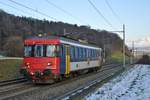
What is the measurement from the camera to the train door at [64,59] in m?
22.0

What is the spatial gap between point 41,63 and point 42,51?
0.88 m

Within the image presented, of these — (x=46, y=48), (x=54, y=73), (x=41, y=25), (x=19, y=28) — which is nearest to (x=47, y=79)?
(x=54, y=73)

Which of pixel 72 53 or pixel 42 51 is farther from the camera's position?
pixel 72 53

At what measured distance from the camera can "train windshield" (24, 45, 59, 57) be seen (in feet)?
70.4

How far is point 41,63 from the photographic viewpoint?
2117 centimetres

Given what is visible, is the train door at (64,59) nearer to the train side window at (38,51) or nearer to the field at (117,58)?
the train side window at (38,51)

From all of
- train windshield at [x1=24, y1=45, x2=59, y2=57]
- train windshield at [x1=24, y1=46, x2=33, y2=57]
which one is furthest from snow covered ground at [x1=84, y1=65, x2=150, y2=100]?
train windshield at [x1=24, y1=46, x2=33, y2=57]

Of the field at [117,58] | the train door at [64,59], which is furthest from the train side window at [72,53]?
the field at [117,58]

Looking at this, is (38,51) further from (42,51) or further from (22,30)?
(22,30)

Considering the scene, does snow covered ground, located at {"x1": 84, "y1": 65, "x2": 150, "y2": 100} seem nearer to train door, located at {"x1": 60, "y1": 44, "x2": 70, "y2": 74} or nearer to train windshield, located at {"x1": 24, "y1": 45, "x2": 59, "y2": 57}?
train door, located at {"x1": 60, "y1": 44, "x2": 70, "y2": 74}

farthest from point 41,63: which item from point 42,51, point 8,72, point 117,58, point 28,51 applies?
point 117,58

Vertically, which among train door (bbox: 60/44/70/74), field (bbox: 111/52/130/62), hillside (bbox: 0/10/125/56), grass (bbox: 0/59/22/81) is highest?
hillside (bbox: 0/10/125/56)

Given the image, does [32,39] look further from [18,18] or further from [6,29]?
[6,29]

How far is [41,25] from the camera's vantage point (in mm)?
83938
